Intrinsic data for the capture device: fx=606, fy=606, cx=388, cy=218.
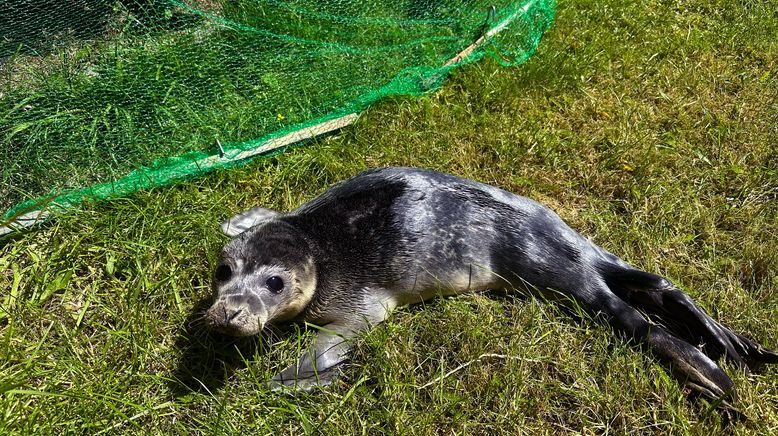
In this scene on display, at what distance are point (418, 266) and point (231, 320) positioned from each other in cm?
103

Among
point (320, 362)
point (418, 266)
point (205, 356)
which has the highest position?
point (418, 266)

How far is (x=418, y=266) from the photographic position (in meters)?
3.27

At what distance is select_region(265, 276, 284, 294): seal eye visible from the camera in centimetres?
303

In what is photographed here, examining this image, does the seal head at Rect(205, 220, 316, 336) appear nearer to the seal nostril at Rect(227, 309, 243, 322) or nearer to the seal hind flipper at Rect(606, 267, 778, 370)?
the seal nostril at Rect(227, 309, 243, 322)

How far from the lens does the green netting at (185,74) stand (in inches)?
155

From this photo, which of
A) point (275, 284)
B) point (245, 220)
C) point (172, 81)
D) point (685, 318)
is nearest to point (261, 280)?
point (275, 284)

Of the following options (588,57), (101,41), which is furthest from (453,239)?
(101,41)

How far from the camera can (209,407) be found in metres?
2.96

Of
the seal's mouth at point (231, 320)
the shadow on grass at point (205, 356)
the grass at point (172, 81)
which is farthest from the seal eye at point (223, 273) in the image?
the grass at point (172, 81)

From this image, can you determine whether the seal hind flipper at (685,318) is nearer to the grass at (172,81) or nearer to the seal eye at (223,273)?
the seal eye at (223,273)

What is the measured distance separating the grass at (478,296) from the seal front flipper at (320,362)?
73 millimetres

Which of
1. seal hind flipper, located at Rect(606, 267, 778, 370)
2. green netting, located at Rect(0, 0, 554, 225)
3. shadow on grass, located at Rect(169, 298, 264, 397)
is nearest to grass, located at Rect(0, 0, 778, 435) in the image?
shadow on grass, located at Rect(169, 298, 264, 397)

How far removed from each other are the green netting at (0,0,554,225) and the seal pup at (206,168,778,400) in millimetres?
1192

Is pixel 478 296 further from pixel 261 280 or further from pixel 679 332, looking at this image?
pixel 261 280
